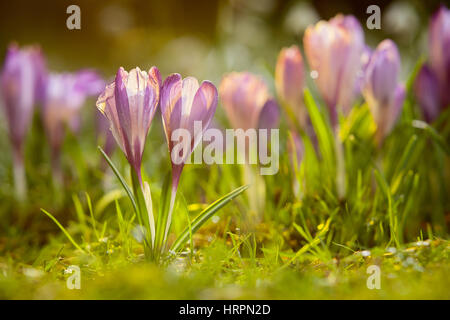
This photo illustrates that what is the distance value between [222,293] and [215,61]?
4.96ft

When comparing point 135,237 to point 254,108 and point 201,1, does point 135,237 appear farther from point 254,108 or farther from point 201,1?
point 201,1

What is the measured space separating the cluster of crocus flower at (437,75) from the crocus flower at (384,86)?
4.6 inches

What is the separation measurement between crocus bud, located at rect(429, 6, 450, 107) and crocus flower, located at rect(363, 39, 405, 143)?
16 cm

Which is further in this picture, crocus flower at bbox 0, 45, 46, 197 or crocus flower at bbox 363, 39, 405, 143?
crocus flower at bbox 0, 45, 46, 197

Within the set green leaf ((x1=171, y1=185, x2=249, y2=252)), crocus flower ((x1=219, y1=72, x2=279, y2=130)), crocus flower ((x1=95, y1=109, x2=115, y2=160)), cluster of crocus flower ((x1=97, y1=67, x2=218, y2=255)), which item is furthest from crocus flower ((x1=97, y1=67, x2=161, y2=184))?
crocus flower ((x1=95, y1=109, x2=115, y2=160))

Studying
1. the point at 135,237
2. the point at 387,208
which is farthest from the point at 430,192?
the point at 135,237

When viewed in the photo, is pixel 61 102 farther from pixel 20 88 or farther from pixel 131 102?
pixel 131 102

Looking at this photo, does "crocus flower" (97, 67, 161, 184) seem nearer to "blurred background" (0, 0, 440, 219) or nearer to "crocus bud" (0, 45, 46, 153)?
"blurred background" (0, 0, 440, 219)

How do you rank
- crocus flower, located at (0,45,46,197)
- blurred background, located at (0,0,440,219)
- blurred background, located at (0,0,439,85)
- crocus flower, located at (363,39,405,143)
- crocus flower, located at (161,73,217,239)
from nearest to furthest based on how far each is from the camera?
crocus flower, located at (161,73,217,239) < crocus flower, located at (363,39,405,143) < crocus flower, located at (0,45,46,197) < blurred background, located at (0,0,440,219) < blurred background, located at (0,0,439,85)

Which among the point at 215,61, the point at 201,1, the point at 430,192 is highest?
the point at 201,1

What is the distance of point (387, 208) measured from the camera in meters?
0.82

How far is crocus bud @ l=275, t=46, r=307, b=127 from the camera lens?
91 cm
